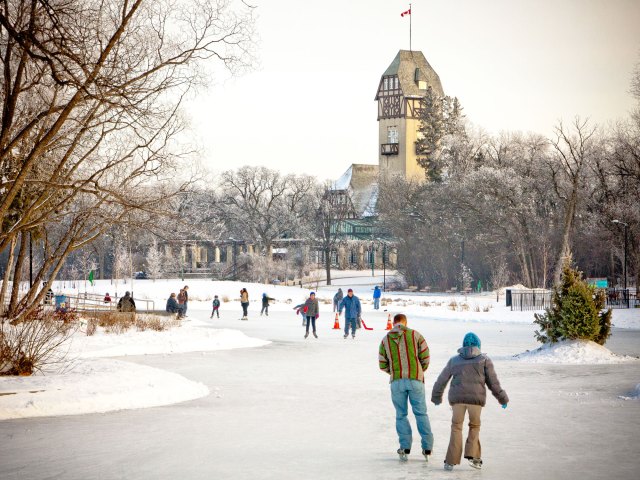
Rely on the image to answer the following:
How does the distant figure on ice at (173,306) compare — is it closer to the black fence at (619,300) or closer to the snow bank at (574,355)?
the snow bank at (574,355)

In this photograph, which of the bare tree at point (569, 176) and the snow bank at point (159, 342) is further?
the bare tree at point (569, 176)

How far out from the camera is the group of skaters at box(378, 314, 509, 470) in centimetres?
945

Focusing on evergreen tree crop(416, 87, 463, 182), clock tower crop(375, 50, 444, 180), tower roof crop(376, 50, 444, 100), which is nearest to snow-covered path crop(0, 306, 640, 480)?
evergreen tree crop(416, 87, 463, 182)

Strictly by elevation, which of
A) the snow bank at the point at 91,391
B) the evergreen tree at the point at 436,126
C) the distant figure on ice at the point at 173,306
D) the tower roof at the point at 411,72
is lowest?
the snow bank at the point at 91,391

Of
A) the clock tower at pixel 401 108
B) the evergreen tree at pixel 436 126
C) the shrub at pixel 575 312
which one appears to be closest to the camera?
the shrub at pixel 575 312

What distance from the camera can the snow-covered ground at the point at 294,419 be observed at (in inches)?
392

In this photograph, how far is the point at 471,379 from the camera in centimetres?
944

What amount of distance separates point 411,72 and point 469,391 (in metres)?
113

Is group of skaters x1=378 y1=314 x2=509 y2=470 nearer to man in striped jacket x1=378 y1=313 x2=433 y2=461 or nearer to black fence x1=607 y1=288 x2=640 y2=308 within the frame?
man in striped jacket x1=378 y1=313 x2=433 y2=461

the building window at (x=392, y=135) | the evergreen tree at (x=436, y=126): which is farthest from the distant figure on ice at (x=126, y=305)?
the building window at (x=392, y=135)

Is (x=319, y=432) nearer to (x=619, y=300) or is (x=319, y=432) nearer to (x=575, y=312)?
(x=575, y=312)

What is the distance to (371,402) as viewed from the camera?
15.3 m

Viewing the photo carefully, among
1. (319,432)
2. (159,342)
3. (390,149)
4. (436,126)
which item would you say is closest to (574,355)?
(319,432)

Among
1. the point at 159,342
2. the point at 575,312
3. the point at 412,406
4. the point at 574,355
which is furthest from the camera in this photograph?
the point at 159,342
